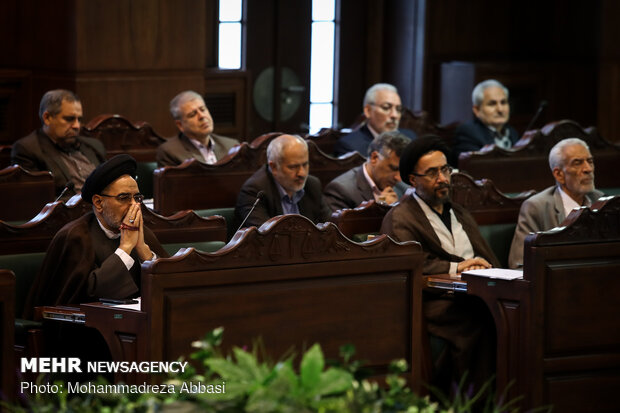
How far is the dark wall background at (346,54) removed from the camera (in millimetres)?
8094

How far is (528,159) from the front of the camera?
709cm

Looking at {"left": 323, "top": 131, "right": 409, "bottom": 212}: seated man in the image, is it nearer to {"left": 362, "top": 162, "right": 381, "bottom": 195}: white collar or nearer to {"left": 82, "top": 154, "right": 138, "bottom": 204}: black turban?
{"left": 362, "top": 162, "right": 381, "bottom": 195}: white collar

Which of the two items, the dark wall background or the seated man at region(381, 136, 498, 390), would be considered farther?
the dark wall background

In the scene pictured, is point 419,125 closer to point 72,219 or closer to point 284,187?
point 284,187

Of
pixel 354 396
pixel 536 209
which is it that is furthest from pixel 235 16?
pixel 354 396

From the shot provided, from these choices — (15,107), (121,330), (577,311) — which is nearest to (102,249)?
(121,330)

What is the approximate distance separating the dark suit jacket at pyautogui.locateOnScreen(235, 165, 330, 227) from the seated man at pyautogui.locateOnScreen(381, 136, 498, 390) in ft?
2.12

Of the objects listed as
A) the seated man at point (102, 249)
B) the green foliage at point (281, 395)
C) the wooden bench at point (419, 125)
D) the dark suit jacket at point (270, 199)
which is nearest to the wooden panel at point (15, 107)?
the wooden bench at point (419, 125)

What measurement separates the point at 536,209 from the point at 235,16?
4487 millimetres

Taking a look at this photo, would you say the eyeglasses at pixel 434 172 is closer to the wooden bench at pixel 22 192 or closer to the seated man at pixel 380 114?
the wooden bench at pixel 22 192

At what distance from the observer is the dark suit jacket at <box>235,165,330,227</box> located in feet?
18.9

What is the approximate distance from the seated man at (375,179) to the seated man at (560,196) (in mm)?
762

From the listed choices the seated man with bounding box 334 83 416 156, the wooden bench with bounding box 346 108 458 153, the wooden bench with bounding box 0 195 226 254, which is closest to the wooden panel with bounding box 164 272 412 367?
the wooden bench with bounding box 0 195 226 254

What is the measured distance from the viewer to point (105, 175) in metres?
4.46
